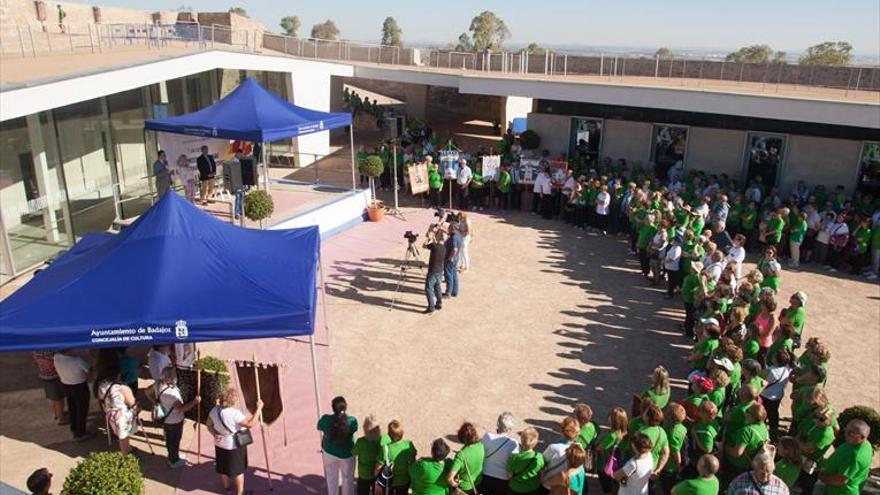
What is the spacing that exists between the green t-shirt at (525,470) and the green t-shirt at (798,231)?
10801 millimetres

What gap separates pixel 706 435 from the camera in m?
6.41

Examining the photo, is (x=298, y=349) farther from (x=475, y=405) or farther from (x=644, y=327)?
(x=644, y=327)

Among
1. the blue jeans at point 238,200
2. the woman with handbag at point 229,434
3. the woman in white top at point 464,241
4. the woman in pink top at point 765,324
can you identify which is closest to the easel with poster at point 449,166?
the woman in white top at point 464,241

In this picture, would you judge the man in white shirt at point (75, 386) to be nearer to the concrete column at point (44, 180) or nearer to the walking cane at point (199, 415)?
the walking cane at point (199, 415)

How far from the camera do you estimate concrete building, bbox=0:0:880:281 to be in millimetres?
12680

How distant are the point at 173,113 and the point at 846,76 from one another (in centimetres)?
1825

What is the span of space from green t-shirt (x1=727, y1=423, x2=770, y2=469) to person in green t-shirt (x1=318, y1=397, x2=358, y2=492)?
3689mm

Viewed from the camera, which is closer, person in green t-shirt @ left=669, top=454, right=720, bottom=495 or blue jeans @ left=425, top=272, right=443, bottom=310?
person in green t-shirt @ left=669, top=454, right=720, bottom=495

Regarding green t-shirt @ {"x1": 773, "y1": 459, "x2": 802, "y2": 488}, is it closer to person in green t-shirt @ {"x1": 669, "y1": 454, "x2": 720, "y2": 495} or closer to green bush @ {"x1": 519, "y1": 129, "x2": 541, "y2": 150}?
person in green t-shirt @ {"x1": 669, "y1": 454, "x2": 720, "y2": 495}

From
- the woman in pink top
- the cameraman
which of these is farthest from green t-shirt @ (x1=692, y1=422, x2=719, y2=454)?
the cameraman

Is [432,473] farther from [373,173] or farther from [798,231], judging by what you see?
[373,173]

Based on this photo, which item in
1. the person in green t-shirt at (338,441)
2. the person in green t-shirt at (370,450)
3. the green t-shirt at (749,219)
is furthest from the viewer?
the green t-shirt at (749,219)

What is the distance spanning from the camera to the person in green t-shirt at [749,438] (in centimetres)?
627

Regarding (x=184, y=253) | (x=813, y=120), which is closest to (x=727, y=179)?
(x=813, y=120)
